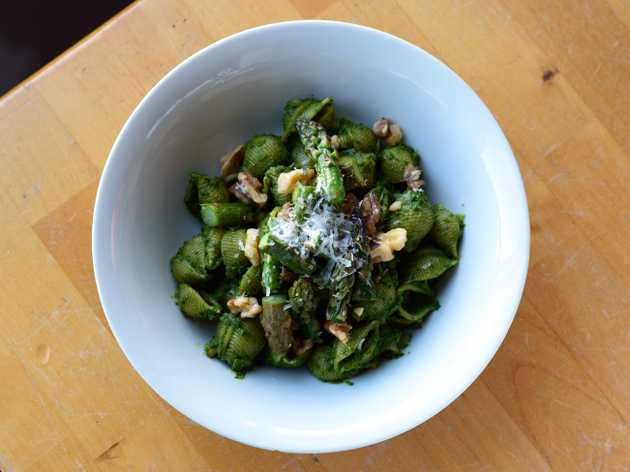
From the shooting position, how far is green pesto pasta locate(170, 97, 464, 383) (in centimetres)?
127

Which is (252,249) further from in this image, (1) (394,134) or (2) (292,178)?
(1) (394,134)

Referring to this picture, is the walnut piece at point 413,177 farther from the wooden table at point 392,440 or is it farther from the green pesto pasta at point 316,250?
the wooden table at point 392,440

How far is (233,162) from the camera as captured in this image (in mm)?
1483

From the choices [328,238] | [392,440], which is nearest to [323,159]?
[328,238]

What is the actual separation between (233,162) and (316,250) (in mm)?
361

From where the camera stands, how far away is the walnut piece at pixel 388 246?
4.19 ft

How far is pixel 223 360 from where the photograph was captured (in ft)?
4.56

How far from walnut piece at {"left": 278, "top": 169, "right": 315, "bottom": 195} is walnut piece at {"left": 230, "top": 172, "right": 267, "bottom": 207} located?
81 millimetres

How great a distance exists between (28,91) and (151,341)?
2.28 feet

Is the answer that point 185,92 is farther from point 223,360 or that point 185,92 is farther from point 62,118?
point 223,360

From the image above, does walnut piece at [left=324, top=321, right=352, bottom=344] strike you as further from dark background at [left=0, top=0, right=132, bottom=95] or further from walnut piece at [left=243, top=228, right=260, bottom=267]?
dark background at [left=0, top=0, right=132, bottom=95]

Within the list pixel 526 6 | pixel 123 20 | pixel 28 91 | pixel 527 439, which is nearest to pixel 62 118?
pixel 28 91

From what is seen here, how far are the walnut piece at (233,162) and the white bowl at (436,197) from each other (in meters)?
0.08

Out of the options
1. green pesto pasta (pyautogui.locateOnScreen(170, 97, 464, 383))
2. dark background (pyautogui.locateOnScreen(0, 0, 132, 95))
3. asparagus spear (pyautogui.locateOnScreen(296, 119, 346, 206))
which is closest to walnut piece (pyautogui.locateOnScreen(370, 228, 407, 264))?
green pesto pasta (pyautogui.locateOnScreen(170, 97, 464, 383))
